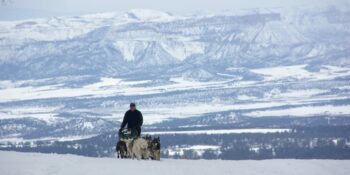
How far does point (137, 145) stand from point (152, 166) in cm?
282

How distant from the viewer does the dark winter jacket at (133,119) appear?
1308 inches

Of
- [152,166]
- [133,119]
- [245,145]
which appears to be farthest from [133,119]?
[245,145]

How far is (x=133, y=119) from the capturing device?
33281 mm

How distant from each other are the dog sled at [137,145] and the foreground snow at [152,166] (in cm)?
75

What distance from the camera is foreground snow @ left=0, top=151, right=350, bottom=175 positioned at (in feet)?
93.4

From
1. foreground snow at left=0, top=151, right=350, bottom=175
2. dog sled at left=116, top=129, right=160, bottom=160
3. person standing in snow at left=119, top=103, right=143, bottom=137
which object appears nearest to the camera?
foreground snow at left=0, top=151, right=350, bottom=175

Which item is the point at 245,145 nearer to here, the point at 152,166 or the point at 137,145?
the point at 137,145

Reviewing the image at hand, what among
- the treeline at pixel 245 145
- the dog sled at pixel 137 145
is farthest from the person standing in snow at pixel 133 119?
the treeline at pixel 245 145

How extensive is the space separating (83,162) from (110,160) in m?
1.41

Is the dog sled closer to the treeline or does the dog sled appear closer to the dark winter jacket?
the dark winter jacket

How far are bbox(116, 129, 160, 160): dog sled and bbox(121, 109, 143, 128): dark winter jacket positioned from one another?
0.26 meters

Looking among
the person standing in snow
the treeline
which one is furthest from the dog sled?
the treeline

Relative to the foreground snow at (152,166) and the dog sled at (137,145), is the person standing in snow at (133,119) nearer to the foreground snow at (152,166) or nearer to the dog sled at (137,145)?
the dog sled at (137,145)

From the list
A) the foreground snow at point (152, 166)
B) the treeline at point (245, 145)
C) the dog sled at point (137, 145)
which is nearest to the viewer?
the foreground snow at point (152, 166)
